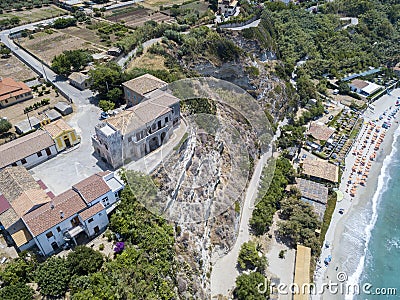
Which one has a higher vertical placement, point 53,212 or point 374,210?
point 53,212

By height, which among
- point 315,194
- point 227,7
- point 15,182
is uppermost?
point 227,7

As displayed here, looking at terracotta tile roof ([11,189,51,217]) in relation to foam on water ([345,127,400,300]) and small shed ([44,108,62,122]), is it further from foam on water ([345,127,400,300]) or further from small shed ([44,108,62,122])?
foam on water ([345,127,400,300])

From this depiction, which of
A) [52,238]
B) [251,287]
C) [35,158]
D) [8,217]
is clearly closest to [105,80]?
[35,158]

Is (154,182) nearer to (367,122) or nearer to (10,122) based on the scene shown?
(10,122)

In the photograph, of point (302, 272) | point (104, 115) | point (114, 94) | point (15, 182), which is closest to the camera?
point (15, 182)

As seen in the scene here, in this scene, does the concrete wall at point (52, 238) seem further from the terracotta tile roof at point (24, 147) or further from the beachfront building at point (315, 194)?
the beachfront building at point (315, 194)

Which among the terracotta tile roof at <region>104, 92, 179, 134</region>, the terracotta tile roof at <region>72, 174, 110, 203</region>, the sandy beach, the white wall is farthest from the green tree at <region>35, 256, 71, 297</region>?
the sandy beach

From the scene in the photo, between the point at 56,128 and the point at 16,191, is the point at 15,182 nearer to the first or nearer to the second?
the point at 16,191
